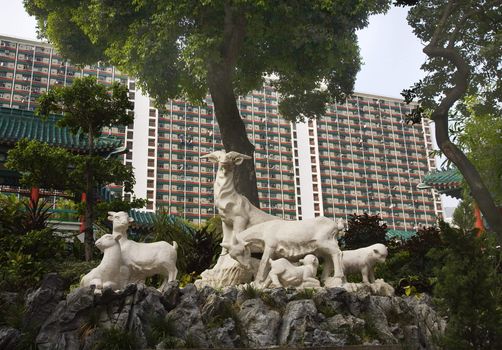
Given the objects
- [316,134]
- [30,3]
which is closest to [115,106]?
[30,3]

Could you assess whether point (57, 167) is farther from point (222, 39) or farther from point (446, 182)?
point (446, 182)

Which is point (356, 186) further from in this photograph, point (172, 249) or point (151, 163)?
point (172, 249)

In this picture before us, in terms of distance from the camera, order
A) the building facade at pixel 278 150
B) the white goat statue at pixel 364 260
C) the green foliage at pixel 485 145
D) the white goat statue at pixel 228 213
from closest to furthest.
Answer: the white goat statue at pixel 364 260 → the white goat statue at pixel 228 213 → the green foliage at pixel 485 145 → the building facade at pixel 278 150

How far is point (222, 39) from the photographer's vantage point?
593 inches

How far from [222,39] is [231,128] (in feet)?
8.69

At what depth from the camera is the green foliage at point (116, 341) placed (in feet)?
20.9

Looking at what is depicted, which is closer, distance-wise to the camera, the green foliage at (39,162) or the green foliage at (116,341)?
the green foliage at (116,341)

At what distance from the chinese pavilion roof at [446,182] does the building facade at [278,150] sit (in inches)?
1270

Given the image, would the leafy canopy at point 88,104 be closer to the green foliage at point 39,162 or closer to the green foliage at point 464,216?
the green foliage at point 39,162

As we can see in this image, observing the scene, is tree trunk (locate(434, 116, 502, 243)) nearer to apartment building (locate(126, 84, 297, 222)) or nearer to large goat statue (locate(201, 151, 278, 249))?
large goat statue (locate(201, 151, 278, 249))

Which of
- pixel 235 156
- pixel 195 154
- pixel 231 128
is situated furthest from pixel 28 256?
pixel 195 154

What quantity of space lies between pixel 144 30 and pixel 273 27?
394 centimetres

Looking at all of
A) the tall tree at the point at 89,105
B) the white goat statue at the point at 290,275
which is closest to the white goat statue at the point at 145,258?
the white goat statue at the point at 290,275

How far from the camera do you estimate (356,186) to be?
74688 mm
